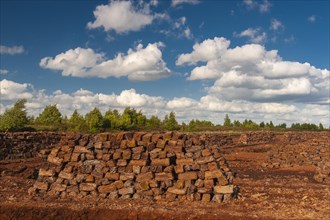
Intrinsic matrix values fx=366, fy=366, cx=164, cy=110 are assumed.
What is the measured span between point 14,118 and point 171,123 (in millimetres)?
32269

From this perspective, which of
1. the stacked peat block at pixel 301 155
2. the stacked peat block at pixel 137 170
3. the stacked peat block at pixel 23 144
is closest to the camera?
the stacked peat block at pixel 137 170

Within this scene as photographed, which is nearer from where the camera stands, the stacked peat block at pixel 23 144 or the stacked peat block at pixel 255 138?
the stacked peat block at pixel 23 144

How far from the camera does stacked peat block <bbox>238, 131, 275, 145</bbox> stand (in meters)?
48.5

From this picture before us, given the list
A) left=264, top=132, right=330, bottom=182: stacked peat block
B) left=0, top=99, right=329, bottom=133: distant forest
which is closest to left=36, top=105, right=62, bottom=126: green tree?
left=0, top=99, right=329, bottom=133: distant forest

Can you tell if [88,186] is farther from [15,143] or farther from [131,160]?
[15,143]

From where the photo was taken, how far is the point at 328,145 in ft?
103

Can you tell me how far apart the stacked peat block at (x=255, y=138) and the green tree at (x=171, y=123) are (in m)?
21.7

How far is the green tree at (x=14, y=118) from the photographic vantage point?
4676cm

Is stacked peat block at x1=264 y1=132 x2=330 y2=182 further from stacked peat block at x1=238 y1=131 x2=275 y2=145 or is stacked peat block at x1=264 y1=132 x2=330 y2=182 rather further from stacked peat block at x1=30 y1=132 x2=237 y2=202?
stacked peat block at x1=30 y1=132 x2=237 y2=202

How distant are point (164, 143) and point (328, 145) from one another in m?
22.0

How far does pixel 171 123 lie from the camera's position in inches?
2852

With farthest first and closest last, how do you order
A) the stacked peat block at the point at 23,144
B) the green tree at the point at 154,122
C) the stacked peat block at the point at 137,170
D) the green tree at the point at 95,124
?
the green tree at the point at 154,122, the green tree at the point at 95,124, the stacked peat block at the point at 23,144, the stacked peat block at the point at 137,170

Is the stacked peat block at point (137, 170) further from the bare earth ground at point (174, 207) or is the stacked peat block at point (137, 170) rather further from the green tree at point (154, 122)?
the green tree at point (154, 122)

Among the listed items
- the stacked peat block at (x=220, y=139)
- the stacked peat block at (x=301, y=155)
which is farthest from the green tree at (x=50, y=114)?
the stacked peat block at (x=301, y=155)
